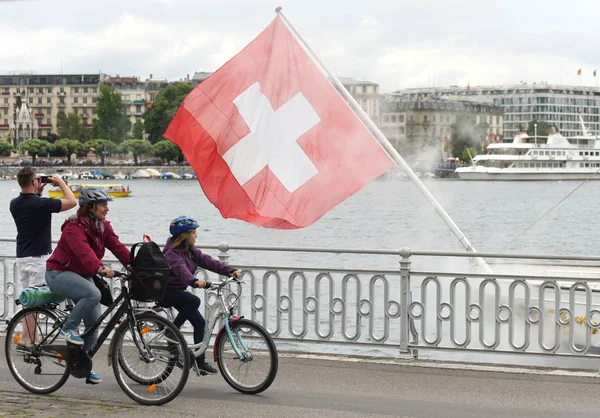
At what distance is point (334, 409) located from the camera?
8.32 metres

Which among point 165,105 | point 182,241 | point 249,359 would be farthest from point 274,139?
point 165,105

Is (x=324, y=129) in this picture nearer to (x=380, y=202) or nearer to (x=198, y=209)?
(x=198, y=209)

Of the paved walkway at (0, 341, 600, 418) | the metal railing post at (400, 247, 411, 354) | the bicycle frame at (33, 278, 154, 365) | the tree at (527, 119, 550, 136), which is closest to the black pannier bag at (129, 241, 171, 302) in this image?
the bicycle frame at (33, 278, 154, 365)

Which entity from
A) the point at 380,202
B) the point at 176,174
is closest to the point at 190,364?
the point at 380,202

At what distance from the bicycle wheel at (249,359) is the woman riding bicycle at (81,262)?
1.08 metres

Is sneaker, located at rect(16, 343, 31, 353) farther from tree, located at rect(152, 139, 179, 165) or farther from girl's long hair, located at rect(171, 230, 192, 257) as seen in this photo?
tree, located at rect(152, 139, 179, 165)

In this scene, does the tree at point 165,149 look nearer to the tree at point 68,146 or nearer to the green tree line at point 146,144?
the green tree line at point 146,144

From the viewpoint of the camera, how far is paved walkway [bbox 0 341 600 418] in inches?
322

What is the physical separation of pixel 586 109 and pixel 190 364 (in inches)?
7486

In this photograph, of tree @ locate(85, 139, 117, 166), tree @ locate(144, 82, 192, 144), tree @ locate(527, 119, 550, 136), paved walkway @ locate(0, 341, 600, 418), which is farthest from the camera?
tree @ locate(85, 139, 117, 166)

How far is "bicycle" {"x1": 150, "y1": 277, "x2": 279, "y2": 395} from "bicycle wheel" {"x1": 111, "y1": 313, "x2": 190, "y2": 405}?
0.28 meters

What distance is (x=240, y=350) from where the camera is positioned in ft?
28.3

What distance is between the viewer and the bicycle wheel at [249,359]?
8.50 metres

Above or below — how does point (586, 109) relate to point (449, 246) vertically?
above
